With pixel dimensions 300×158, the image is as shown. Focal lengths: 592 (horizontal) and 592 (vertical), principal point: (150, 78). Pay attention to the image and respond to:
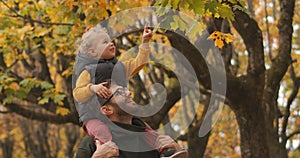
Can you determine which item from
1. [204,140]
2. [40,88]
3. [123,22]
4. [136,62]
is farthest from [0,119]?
[136,62]

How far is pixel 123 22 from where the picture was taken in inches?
359

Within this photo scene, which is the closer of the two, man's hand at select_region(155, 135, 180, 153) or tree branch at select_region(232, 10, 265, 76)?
man's hand at select_region(155, 135, 180, 153)

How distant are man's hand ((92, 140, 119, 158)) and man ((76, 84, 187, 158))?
0.19ft

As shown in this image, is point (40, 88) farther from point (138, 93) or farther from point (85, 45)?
point (85, 45)

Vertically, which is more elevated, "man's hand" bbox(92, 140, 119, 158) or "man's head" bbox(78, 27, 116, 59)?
"man's head" bbox(78, 27, 116, 59)

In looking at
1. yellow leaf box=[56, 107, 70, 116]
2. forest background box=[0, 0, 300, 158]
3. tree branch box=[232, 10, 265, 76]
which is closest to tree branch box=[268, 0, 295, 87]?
forest background box=[0, 0, 300, 158]

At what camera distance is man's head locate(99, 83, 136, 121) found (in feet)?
14.8

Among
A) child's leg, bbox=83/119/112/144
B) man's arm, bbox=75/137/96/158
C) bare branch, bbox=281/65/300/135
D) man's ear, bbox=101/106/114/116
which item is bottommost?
bare branch, bbox=281/65/300/135

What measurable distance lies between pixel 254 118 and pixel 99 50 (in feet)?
17.0

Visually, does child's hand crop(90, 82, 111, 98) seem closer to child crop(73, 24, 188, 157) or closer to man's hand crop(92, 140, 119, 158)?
child crop(73, 24, 188, 157)

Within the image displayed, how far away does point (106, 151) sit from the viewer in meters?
4.35

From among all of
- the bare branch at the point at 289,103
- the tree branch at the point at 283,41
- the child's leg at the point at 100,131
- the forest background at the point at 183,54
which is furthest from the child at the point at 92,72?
the bare branch at the point at 289,103

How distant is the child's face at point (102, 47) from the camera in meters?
4.68

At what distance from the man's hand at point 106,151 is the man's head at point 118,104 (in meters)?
0.26
